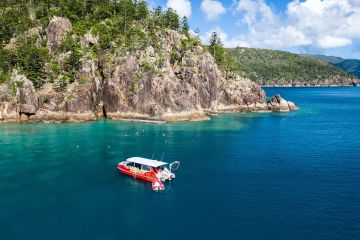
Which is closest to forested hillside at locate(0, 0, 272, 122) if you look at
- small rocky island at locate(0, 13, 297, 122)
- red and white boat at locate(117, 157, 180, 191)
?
small rocky island at locate(0, 13, 297, 122)

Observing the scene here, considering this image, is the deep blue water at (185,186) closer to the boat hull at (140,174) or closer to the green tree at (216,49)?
the boat hull at (140,174)

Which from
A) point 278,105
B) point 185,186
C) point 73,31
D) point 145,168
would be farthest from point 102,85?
point 278,105

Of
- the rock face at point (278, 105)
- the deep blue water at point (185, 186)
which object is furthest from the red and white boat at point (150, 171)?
the rock face at point (278, 105)

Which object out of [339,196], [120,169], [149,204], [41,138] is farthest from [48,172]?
[339,196]

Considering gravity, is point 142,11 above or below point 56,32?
above

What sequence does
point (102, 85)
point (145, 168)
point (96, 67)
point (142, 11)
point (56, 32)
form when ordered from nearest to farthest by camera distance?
1. point (145, 168)
2. point (102, 85)
3. point (96, 67)
4. point (56, 32)
5. point (142, 11)

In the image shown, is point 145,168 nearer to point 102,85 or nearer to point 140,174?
point 140,174

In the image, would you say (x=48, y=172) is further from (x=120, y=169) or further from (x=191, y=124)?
(x=191, y=124)
